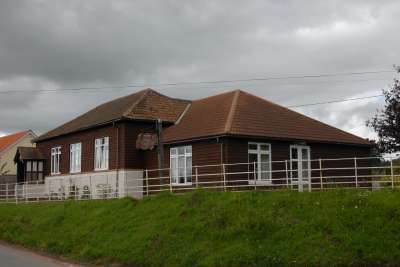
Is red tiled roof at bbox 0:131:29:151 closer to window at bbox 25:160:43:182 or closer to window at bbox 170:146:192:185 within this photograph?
window at bbox 25:160:43:182

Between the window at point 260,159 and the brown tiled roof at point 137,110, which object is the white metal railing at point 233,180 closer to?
the window at point 260,159

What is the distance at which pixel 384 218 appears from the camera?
1439 centimetres

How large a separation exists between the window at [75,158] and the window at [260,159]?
39.4 ft

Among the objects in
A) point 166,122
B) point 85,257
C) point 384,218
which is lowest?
point 85,257

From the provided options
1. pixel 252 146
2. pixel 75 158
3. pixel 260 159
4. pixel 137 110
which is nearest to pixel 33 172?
pixel 75 158

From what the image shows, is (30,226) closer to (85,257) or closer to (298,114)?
(85,257)

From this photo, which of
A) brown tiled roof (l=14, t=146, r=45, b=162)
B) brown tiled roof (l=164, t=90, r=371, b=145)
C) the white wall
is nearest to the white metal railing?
the white wall

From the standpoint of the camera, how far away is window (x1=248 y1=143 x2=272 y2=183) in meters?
26.3

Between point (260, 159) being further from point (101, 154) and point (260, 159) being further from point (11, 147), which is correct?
point (11, 147)

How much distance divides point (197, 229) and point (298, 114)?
53.4 ft

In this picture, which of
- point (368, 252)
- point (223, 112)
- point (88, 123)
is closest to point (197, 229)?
point (368, 252)

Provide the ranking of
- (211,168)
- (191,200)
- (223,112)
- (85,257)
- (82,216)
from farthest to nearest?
(223,112)
(211,168)
(82,216)
(191,200)
(85,257)

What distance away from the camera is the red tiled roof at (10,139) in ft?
221

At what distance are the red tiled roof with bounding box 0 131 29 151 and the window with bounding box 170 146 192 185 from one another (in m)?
43.7
